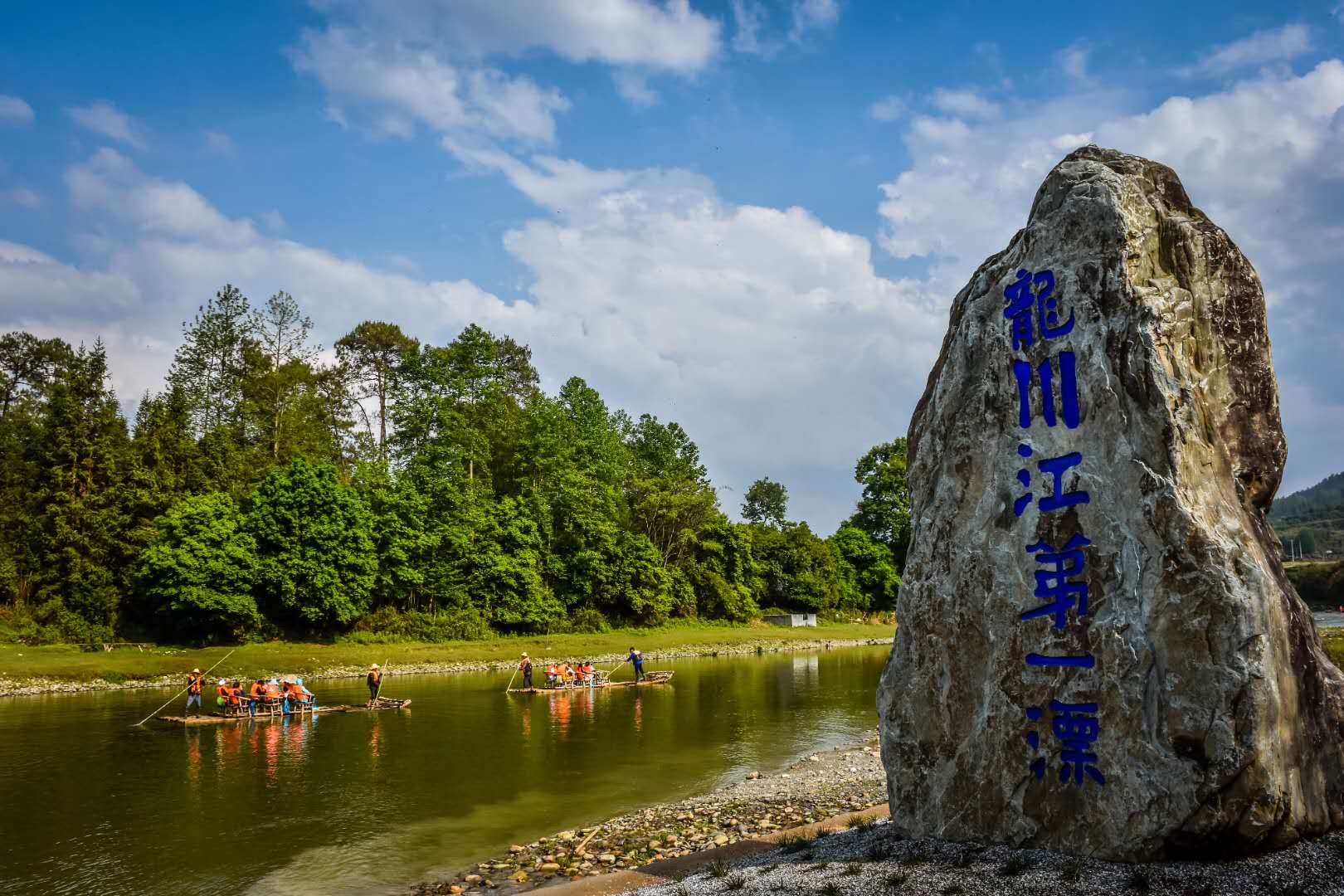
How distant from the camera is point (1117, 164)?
10.6m

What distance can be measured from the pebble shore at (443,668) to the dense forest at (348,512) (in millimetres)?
5271

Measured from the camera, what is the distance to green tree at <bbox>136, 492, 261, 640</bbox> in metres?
43.5

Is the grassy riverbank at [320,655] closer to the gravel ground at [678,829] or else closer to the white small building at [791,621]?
the white small building at [791,621]

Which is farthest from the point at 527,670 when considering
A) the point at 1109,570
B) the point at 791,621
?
the point at 791,621

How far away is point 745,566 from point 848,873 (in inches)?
2588

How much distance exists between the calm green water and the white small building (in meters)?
40.1

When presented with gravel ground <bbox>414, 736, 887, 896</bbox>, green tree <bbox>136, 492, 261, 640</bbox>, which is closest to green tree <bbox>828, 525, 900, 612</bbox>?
green tree <bbox>136, 492, 261, 640</bbox>

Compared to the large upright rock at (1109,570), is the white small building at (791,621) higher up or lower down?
lower down

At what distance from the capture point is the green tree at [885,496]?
3546 inches

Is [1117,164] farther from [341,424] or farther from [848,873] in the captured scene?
[341,424]

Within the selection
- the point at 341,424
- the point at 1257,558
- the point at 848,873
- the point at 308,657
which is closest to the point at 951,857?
the point at 848,873

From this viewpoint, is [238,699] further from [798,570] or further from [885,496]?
[885,496]

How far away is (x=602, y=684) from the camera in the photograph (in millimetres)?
39094

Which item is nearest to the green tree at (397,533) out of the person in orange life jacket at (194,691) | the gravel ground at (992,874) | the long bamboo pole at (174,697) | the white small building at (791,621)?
the long bamboo pole at (174,697)
